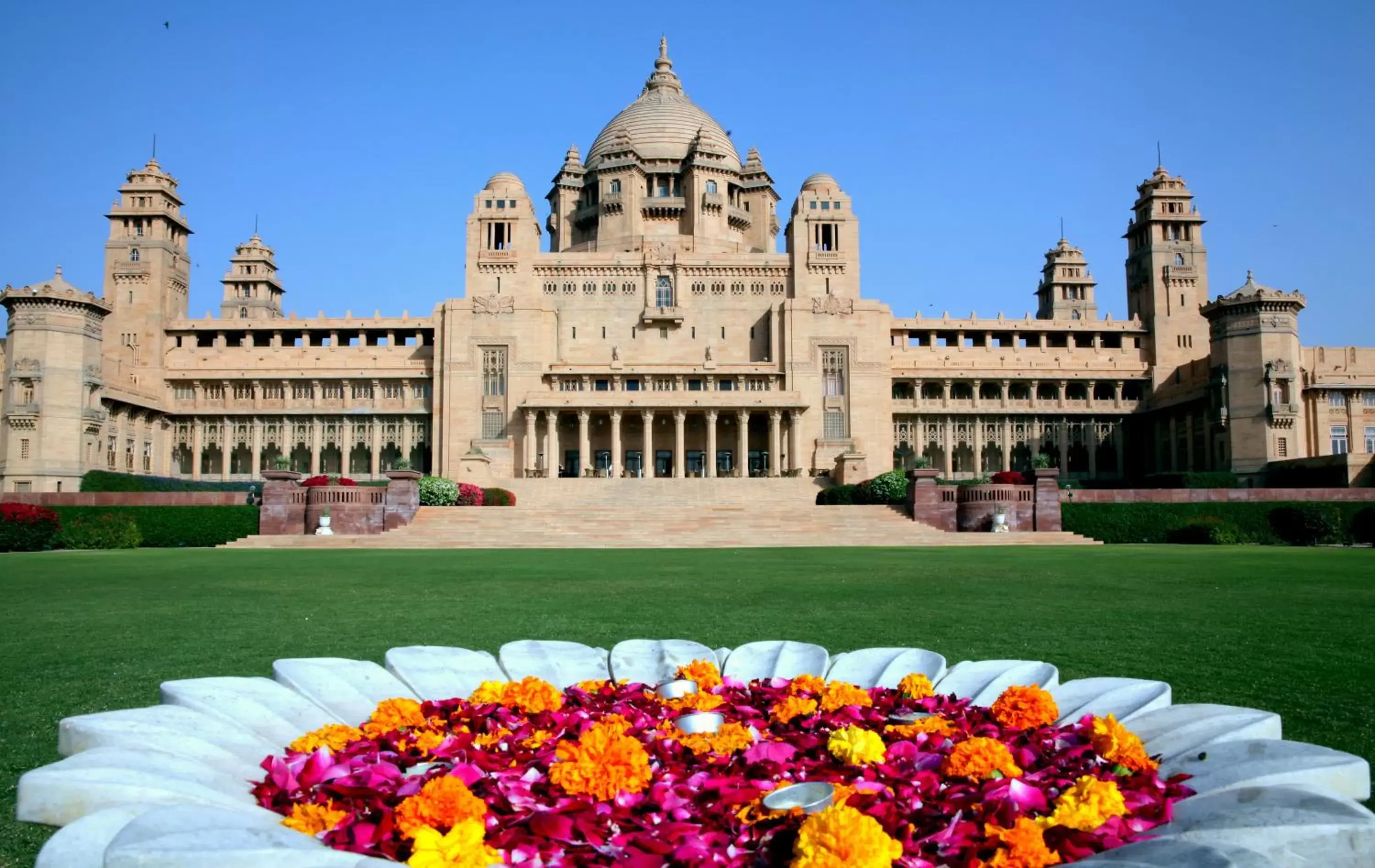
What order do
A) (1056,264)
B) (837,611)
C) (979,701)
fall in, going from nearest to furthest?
1. (979,701)
2. (837,611)
3. (1056,264)

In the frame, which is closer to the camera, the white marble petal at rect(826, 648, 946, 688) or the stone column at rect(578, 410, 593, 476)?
the white marble petal at rect(826, 648, 946, 688)

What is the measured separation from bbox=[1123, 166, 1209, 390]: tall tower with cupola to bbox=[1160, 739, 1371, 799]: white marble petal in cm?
7732

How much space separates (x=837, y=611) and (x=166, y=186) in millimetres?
79043

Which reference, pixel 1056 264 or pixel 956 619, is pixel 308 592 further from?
pixel 1056 264

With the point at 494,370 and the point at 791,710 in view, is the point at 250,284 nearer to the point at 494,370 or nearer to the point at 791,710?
the point at 494,370

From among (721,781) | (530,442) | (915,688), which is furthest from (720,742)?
(530,442)

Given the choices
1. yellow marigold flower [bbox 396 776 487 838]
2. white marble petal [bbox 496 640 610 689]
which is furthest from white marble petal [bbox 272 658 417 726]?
yellow marigold flower [bbox 396 776 487 838]

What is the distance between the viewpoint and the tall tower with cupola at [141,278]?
2940 inches

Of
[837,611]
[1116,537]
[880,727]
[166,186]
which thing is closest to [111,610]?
[837,611]

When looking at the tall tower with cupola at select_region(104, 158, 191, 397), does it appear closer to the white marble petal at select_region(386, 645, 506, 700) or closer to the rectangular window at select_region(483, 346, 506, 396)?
the rectangular window at select_region(483, 346, 506, 396)

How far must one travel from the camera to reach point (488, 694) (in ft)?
18.9

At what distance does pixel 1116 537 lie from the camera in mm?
37125

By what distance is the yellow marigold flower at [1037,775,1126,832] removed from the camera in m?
3.82

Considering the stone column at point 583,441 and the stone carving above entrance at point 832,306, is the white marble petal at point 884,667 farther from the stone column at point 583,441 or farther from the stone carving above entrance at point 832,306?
the stone carving above entrance at point 832,306
